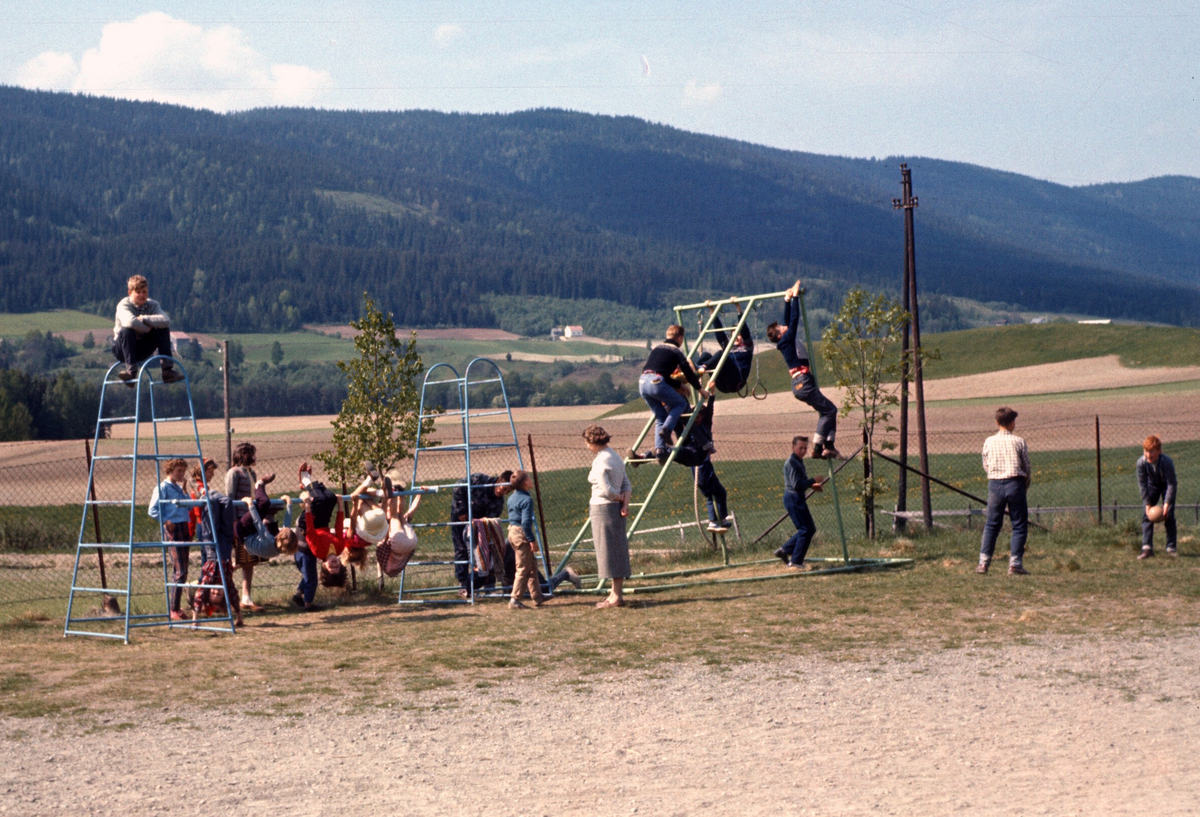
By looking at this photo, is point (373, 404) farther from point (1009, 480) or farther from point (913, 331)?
point (1009, 480)

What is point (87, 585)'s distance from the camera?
58.6ft

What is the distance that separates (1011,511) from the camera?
44.4 ft

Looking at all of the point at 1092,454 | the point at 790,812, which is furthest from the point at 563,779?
the point at 1092,454

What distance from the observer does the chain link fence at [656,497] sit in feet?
59.8

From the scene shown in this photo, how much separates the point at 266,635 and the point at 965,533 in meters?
11.6

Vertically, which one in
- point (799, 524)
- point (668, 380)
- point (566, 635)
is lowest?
point (566, 635)

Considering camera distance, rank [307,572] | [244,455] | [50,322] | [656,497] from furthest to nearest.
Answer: [50,322] < [656,497] < [307,572] < [244,455]

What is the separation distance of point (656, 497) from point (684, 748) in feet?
92.0

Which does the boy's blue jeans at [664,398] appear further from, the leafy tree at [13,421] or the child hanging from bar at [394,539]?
the leafy tree at [13,421]

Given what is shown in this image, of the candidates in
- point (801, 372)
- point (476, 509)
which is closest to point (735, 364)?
point (801, 372)

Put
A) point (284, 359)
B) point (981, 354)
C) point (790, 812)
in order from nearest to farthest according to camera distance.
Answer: point (790, 812), point (981, 354), point (284, 359)

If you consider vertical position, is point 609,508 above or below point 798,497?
above

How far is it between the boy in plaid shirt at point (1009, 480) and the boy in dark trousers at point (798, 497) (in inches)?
84.2

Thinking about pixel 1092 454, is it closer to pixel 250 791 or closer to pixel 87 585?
pixel 87 585
